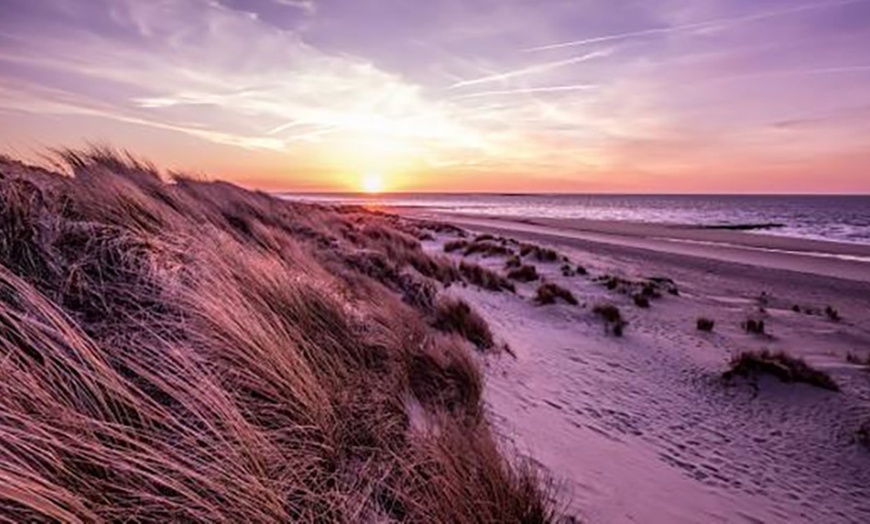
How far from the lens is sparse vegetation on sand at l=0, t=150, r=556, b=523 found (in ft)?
6.09

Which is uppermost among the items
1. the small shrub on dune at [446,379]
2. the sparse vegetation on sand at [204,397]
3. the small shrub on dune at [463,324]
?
the sparse vegetation on sand at [204,397]

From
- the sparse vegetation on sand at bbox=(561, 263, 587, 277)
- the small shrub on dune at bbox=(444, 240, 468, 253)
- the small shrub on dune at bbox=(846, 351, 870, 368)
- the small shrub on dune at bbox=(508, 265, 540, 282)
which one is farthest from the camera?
the small shrub on dune at bbox=(444, 240, 468, 253)

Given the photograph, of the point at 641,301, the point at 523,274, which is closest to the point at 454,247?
the point at 523,274

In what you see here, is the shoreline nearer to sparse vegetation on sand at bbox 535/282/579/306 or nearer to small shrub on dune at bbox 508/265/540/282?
small shrub on dune at bbox 508/265/540/282

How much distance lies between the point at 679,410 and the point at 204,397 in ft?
18.2

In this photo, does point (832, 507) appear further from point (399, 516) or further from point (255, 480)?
point (255, 480)

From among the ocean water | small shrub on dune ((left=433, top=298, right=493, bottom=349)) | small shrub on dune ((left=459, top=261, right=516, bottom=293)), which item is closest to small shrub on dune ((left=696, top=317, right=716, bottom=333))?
small shrub on dune ((left=459, top=261, right=516, bottom=293))

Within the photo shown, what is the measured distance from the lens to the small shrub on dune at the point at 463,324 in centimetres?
665

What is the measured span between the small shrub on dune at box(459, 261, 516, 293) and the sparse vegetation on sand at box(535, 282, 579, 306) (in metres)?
0.81

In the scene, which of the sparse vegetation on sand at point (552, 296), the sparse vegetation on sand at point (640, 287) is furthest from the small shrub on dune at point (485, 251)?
the sparse vegetation on sand at point (552, 296)

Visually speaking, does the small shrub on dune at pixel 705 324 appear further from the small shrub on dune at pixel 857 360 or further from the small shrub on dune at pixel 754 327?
the small shrub on dune at pixel 857 360

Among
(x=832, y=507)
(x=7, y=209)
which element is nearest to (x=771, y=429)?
(x=832, y=507)

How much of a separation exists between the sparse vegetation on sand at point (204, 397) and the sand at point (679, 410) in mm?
731

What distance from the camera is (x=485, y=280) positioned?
12219 millimetres
